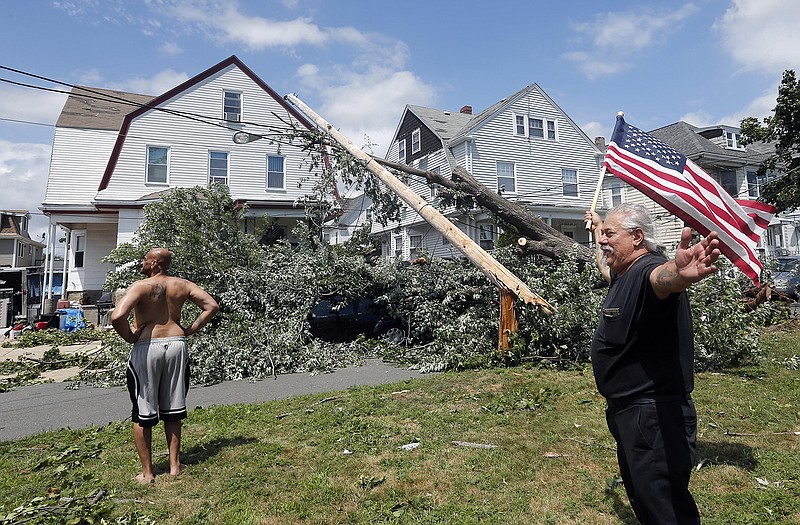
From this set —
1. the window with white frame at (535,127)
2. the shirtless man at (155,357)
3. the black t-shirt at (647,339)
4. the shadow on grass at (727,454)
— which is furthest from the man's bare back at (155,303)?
the window with white frame at (535,127)

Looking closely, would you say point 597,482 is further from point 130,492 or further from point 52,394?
point 52,394

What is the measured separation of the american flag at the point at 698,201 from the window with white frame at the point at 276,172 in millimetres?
19116

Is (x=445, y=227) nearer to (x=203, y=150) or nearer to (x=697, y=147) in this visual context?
(x=203, y=150)

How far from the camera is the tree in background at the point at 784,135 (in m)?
15.9

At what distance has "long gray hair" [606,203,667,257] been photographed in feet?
8.45

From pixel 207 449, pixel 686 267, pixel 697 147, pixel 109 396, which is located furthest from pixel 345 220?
pixel 686 267

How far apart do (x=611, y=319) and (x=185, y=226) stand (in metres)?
10.1

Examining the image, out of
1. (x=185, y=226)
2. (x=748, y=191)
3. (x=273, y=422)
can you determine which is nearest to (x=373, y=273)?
(x=185, y=226)

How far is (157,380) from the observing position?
4.14 meters

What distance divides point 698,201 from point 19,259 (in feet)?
148

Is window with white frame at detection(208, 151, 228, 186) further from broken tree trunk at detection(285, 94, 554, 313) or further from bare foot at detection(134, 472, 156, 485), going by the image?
bare foot at detection(134, 472, 156, 485)

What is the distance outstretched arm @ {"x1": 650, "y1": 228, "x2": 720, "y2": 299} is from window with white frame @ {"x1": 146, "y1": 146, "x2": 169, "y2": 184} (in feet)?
71.4

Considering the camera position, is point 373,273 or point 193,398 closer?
point 193,398

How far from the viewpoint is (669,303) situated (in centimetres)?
224
